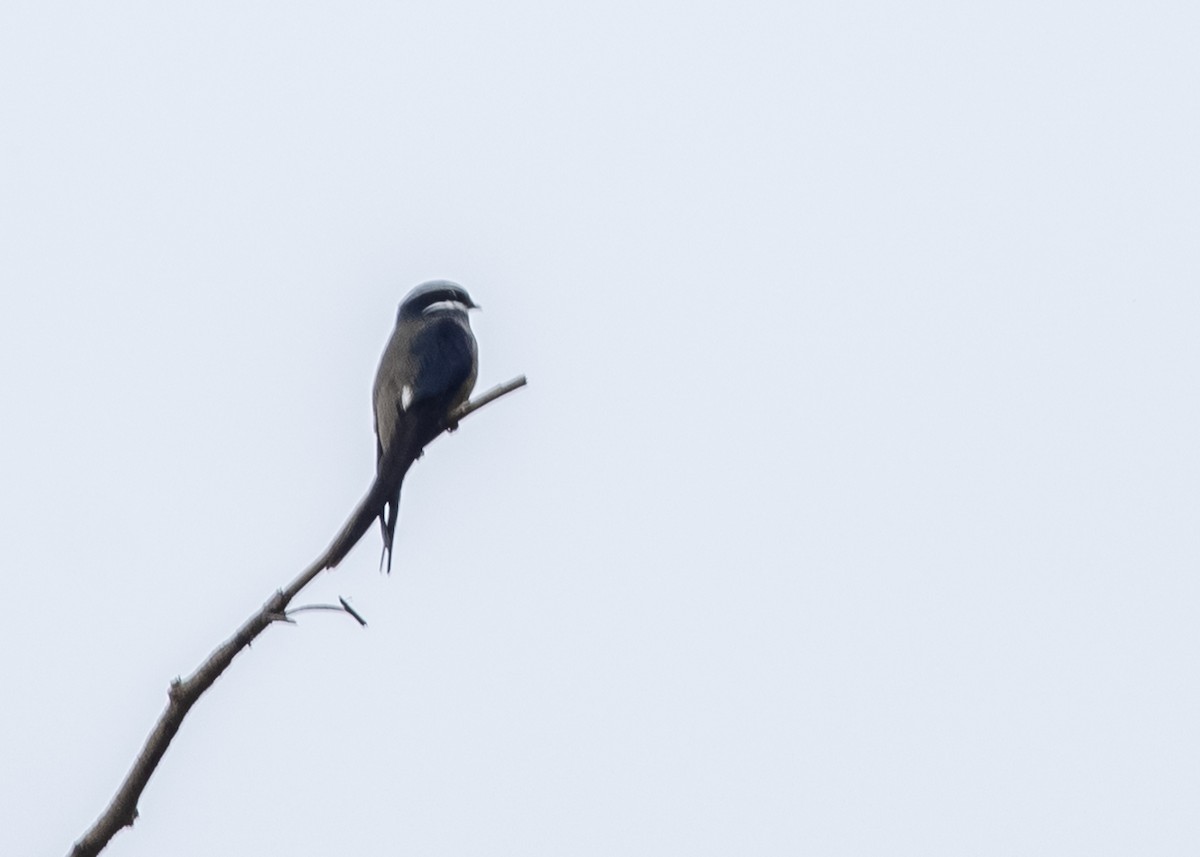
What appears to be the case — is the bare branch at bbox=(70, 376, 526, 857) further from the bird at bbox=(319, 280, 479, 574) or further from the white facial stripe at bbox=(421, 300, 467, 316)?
the white facial stripe at bbox=(421, 300, 467, 316)

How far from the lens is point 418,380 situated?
7.46 metres

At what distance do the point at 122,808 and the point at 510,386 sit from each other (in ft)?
6.04

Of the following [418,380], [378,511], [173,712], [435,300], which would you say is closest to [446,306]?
[435,300]

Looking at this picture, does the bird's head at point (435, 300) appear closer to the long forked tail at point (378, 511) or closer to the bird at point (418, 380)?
the bird at point (418, 380)

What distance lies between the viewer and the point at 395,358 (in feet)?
25.8

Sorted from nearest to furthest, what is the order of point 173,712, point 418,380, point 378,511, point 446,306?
point 173,712
point 378,511
point 418,380
point 446,306

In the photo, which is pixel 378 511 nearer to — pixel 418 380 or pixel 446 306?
pixel 418 380

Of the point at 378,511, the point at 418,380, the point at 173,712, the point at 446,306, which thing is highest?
the point at 446,306

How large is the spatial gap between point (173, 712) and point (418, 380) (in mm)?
4335

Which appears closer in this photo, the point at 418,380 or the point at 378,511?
the point at 378,511

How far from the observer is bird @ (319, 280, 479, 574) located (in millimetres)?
6480

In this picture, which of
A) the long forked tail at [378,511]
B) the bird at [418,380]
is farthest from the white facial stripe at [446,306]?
the long forked tail at [378,511]

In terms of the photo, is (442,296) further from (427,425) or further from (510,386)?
(510,386)

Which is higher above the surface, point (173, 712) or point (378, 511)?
point (378, 511)
